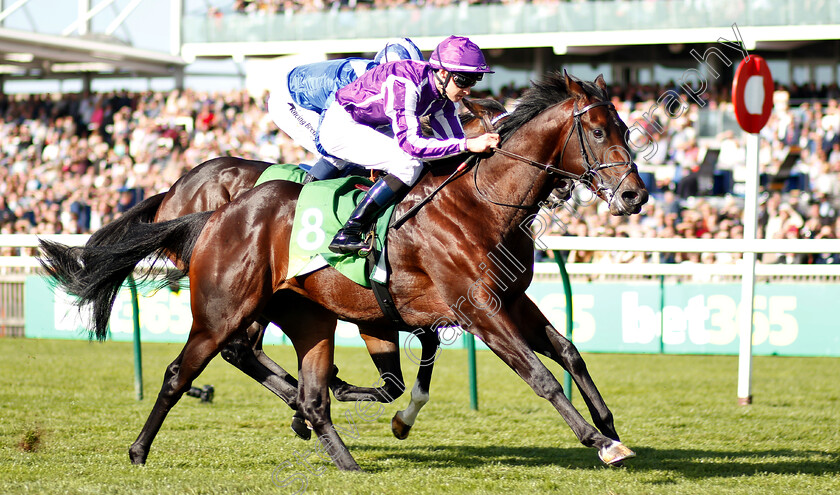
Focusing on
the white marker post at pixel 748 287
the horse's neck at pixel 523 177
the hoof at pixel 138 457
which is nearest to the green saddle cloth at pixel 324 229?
the horse's neck at pixel 523 177

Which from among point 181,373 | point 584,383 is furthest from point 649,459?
point 181,373

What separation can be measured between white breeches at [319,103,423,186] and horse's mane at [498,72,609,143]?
0.40 m

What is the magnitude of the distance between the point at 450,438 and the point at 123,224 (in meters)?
2.09

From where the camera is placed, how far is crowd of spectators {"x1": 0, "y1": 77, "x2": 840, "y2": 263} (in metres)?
10.5

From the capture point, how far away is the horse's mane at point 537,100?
3.89 meters

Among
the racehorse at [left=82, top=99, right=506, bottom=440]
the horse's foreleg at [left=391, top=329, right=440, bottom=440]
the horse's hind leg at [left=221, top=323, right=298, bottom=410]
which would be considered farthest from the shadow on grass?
the horse's hind leg at [left=221, top=323, right=298, bottom=410]

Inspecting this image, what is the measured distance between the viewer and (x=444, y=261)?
3.81 meters

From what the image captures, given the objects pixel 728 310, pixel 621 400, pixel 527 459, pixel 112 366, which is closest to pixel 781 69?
pixel 728 310

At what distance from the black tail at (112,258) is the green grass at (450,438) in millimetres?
706

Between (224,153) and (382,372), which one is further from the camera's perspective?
(224,153)

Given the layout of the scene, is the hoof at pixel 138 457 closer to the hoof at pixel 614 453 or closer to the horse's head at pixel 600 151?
the hoof at pixel 614 453

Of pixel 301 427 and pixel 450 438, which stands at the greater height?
pixel 301 427

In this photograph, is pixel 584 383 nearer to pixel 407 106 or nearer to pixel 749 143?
pixel 407 106

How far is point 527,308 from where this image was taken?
392cm
